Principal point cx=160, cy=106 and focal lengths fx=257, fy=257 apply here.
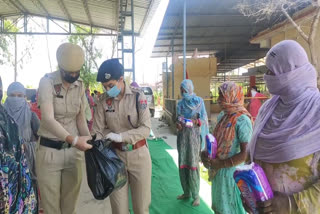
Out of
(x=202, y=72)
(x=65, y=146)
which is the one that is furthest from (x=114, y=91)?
(x=202, y=72)

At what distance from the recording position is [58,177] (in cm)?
225

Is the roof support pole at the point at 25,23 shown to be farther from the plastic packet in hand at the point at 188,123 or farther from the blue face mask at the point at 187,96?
the plastic packet in hand at the point at 188,123

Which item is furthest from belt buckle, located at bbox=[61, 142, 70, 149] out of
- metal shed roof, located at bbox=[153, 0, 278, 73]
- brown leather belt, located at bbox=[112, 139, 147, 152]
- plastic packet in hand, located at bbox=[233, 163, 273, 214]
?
metal shed roof, located at bbox=[153, 0, 278, 73]

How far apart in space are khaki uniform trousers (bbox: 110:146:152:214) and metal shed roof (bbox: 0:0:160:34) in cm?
725

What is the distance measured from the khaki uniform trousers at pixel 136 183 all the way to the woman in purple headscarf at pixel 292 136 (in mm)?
1160

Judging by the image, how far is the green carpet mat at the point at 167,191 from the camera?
3434mm

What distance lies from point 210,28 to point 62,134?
9263mm

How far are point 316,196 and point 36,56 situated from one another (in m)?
22.4

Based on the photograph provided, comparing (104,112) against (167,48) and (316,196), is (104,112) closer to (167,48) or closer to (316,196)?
(316,196)

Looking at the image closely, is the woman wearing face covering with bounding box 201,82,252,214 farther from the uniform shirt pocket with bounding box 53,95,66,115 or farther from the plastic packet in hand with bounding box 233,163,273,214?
the uniform shirt pocket with bounding box 53,95,66,115

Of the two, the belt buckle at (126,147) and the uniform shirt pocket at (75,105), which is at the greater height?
the uniform shirt pocket at (75,105)

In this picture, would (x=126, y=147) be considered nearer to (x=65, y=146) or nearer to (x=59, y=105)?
(x=65, y=146)

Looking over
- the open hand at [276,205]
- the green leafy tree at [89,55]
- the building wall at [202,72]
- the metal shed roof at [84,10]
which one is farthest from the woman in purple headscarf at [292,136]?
the green leafy tree at [89,55]

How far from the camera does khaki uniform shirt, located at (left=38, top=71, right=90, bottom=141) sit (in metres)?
2.11
